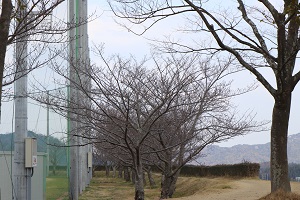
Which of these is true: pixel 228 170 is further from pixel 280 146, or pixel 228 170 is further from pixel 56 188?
pixel 280 146

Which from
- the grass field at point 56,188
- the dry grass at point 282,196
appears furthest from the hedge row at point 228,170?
the dry grass at point 282,196

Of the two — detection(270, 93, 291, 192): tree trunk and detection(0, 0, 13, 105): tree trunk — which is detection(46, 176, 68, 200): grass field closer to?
detection(270, 93, 291, 192): tree trunk

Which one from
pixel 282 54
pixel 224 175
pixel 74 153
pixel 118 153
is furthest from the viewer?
pixel 224 175

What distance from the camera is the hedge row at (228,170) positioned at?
118 ft

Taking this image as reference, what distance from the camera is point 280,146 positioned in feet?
38.9

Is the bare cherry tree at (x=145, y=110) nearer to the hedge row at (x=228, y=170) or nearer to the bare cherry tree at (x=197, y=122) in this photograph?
the bare cherry tree at (x=197, y=122)

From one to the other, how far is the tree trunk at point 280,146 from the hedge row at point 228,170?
955 inches

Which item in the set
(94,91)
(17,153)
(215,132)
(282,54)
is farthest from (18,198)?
(215,132)

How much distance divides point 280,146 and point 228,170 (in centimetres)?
2715

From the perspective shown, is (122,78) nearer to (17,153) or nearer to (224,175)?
(17,153)

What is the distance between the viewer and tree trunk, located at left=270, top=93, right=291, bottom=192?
38.7 ft

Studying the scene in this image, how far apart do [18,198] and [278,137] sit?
5.37 meters

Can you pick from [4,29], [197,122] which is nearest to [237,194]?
[197,122]

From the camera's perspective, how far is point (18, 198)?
11.9 metres
